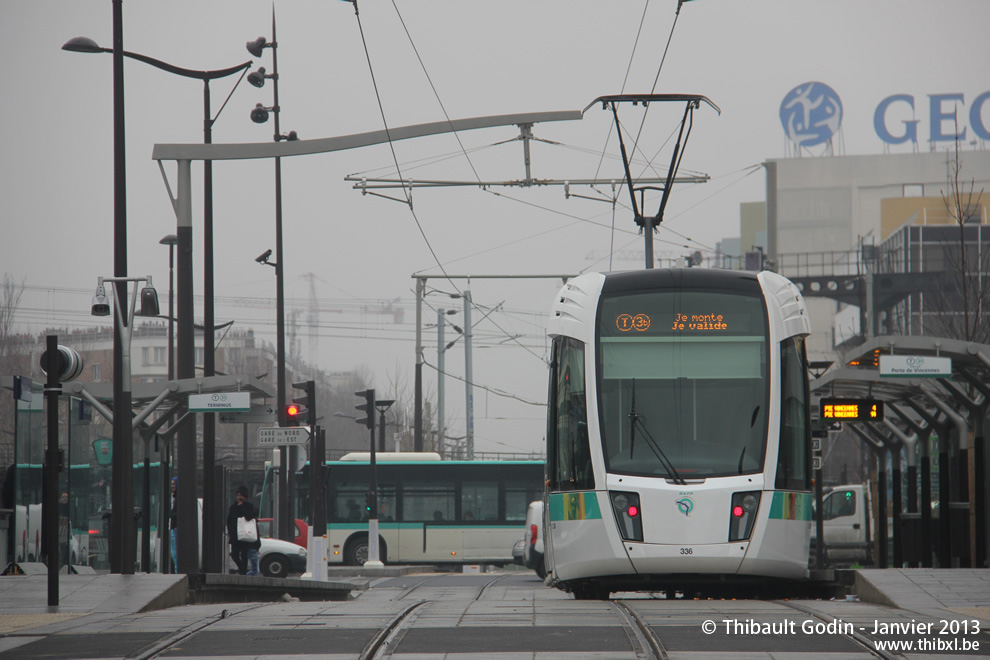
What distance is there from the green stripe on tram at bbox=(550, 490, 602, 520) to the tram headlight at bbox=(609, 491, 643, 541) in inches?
6.7

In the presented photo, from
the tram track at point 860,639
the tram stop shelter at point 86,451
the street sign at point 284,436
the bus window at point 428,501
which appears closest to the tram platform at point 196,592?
the tram track at point 860,639

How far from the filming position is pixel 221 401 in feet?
55.4

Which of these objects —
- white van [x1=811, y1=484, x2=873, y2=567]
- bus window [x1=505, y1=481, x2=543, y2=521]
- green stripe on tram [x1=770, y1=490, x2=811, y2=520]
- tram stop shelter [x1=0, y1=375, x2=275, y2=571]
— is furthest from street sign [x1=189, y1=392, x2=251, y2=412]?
white van [x1=811, y1=484, x2=873, y2=567]

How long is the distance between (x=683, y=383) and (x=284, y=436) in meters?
8.06

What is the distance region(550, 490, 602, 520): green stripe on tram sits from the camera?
1320 centimetres

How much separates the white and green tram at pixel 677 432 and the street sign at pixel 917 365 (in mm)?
1453

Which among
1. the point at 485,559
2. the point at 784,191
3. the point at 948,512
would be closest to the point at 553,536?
the point at 948,512

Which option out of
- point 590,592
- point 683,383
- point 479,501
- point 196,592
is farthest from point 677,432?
point 479,501

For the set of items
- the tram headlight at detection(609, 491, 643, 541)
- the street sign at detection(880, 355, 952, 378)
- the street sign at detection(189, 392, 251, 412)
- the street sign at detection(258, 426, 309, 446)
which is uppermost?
the street sign at detection(880, 355, 952, 378)

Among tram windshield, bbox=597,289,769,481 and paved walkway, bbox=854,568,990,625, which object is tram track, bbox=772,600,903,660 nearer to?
paved walkway, bbox=854,568,990,625

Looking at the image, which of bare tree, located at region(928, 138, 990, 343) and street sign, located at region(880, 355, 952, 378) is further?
bare tree, located at region(928, 138, 990, 343)

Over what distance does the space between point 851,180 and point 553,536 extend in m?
95.2

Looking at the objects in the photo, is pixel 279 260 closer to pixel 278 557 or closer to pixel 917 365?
pixel 278 557

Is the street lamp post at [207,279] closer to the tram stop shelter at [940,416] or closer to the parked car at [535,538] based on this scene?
the parked car at [535,538]
